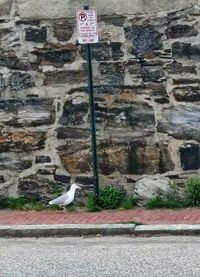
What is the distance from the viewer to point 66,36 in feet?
32.3

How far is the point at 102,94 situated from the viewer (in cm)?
972

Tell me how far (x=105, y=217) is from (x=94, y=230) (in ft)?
2.25

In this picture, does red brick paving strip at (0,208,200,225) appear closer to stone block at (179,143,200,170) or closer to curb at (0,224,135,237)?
curb at (0,224,135,237)

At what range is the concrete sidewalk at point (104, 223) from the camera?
805 cm

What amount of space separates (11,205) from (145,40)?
10.4ft

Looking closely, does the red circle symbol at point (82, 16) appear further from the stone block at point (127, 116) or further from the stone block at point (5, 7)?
the stone block at point (5, 7)

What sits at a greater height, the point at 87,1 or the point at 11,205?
the point at 87,1

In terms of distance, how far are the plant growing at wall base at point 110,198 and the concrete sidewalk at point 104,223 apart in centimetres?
20

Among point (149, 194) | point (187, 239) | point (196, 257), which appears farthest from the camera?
point (149, 194)

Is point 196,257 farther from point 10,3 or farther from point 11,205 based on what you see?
point 10,3

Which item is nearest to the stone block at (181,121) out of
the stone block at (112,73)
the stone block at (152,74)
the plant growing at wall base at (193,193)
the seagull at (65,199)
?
the stone block at (152,74)

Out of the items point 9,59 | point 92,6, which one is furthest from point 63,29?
point 9,59

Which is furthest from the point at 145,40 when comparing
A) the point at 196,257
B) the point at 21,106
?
the point at 196,257

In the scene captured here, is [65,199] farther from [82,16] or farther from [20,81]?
[82,16]
